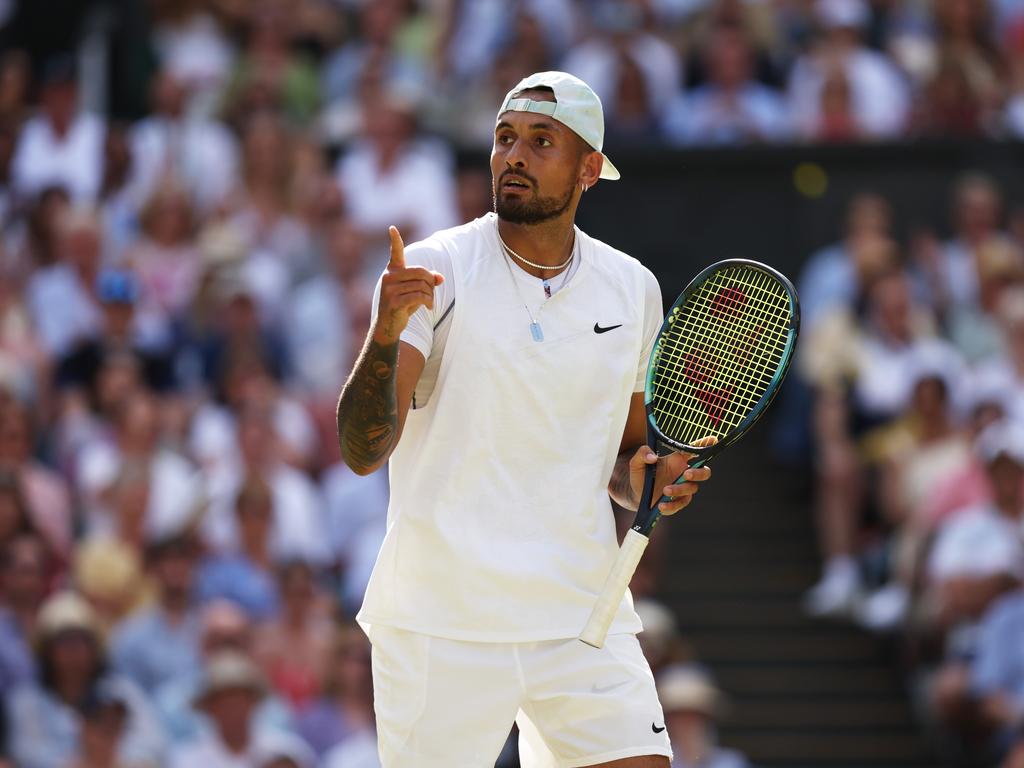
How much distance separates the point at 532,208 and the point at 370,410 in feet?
2.29

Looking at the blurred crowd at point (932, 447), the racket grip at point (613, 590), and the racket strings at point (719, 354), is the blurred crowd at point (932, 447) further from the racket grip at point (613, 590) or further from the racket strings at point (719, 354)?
the racket grip at point (613, 590)

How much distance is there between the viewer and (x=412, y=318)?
4.29 m

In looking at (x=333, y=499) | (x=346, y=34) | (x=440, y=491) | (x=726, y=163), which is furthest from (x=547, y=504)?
(x=346, y=34)

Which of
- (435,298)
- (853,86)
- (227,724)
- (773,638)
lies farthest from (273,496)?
(853,86)

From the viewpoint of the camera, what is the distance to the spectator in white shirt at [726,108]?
11648 millimetres

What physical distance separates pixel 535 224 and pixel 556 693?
3.74ft

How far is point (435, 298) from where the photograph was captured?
4340 mm

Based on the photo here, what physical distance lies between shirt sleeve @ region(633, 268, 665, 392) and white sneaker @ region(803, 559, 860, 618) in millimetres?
5493

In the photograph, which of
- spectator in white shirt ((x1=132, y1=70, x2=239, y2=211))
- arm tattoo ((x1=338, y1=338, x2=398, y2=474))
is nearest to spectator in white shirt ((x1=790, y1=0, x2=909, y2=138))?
spectator in white shirt ((x1=132, y1=70, x2=239, y2=211))

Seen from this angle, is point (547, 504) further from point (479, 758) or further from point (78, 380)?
point (78, 380)

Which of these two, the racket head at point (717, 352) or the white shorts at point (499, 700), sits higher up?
the racket head at point (717, 352)

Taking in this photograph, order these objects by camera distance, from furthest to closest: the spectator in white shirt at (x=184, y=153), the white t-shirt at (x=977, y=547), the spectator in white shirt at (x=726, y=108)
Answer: the spectator in white shirt at (x=726, y=108)
the spectator in white shirt at (x=184, y=153)
the white t-shirt at (x=977, y=547)

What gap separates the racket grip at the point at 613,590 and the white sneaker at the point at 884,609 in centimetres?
533

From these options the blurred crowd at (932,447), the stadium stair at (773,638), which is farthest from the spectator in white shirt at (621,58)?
the stadium stair at (773,638)
